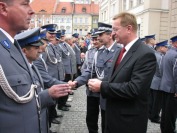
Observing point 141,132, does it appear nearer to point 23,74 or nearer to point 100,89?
point 100,89

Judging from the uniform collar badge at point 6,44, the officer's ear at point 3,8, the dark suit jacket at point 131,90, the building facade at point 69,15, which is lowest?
the dark suit jacket at point 131,90

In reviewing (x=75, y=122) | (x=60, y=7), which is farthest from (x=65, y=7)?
(x=75, y=122)

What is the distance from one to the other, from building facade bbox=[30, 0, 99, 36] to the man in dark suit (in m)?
71.8

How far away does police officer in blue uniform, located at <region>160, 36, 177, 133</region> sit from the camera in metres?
5.11

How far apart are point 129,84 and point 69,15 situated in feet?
241

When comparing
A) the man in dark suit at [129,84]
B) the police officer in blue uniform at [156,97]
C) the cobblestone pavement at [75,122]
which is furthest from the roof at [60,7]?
the man in dark suit at [129,84]

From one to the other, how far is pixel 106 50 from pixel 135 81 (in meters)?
1.75

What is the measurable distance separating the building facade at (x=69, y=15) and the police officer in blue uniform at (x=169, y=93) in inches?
2740

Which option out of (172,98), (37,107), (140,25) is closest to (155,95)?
(172,98)

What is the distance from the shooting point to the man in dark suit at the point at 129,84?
279 centimetres

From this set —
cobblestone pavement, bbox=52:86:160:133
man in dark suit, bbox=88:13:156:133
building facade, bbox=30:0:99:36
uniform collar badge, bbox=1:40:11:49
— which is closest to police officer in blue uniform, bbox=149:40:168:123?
cobblestone pavement, bbox=52:86:160:133

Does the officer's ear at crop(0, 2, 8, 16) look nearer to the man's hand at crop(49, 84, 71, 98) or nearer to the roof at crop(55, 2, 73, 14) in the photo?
the man's hand at crop(49, 84, 71, 98)

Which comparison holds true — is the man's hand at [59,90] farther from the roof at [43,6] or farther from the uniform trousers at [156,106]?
the roof at [43,6]

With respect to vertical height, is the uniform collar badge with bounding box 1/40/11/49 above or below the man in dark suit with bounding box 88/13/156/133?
above
